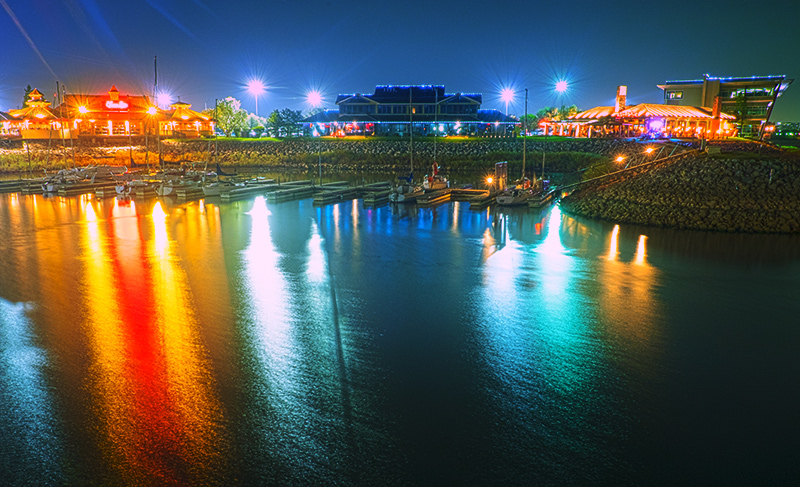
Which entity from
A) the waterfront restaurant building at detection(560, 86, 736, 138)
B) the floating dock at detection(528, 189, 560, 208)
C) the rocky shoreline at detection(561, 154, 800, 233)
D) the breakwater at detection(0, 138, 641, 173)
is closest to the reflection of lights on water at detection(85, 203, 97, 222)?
the floating dock at detection(528, 189, 560, 208)

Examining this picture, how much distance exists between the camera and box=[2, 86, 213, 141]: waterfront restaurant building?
3607 inches

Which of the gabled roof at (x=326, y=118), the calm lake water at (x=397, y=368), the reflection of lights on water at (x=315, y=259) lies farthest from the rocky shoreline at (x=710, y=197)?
the gabled roof at (x=326, y=118)

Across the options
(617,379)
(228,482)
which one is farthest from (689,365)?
(228,482)

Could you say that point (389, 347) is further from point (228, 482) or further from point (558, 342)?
point (228, 482)

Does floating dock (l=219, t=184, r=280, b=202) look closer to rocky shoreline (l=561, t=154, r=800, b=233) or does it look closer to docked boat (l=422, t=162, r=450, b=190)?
docked boat (l=422, t=162, r=450, b=190)

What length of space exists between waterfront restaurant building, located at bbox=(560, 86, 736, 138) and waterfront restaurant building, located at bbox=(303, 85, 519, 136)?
16739 mm

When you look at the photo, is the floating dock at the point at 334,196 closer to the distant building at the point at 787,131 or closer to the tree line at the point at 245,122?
the tree line at the point at 245,122

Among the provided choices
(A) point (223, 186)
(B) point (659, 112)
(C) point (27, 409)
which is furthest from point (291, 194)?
(B) point (659, 112)

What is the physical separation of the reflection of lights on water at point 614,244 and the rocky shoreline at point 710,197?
2658 millimetres

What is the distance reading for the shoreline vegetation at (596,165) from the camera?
91.3 ft

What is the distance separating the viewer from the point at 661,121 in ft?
227

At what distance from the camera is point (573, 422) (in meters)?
8.95

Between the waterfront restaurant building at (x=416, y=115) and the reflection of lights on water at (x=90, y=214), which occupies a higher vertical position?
the waterfront restaurant building at (x=416, y=115)

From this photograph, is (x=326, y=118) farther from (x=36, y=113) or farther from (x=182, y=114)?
(x=36, y=113)
